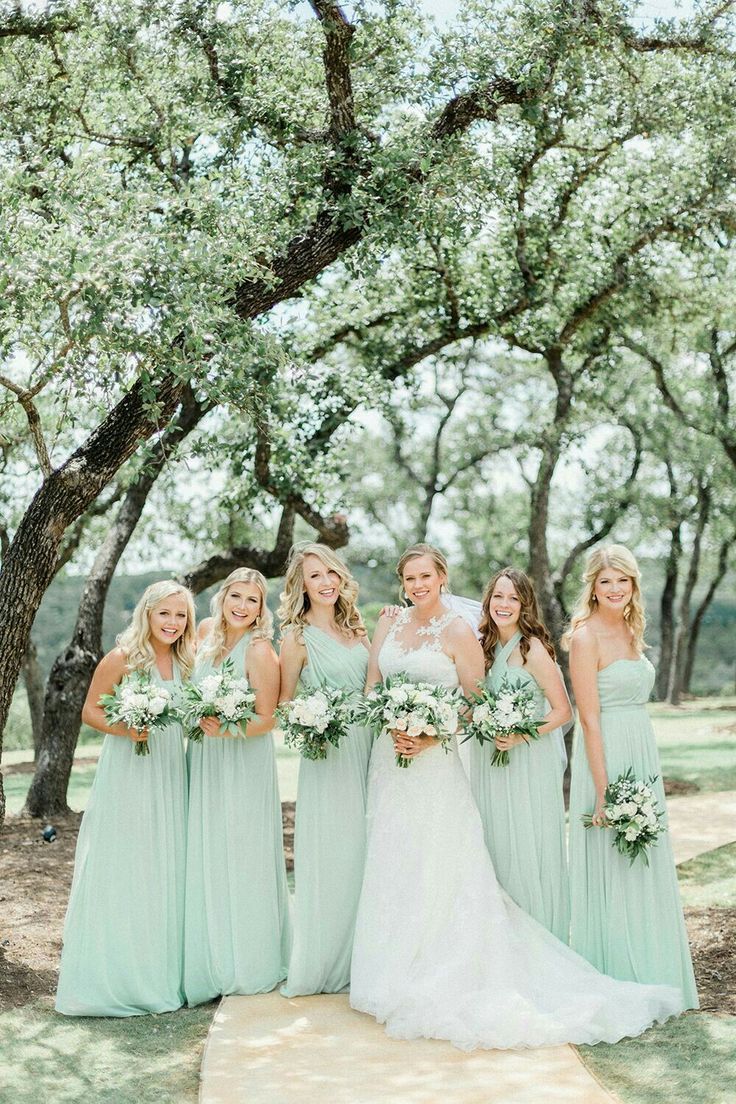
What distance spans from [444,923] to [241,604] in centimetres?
208

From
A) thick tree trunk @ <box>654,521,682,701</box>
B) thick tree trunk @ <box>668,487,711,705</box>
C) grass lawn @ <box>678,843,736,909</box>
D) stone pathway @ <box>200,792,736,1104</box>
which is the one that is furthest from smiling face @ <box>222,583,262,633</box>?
thick tree trunk @ <box>654,521,682,701</box>

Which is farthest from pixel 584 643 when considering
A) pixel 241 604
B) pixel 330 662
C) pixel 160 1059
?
pixel 160 1059

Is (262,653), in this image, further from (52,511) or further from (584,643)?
(52,511)

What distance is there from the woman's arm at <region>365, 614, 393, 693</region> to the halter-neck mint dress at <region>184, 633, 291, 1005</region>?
0.65 m

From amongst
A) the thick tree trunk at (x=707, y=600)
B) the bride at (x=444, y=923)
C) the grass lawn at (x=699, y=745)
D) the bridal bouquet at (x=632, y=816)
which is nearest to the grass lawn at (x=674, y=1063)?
the bride at (x=444, y=923)

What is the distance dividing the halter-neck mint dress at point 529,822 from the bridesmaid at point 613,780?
0.38 feet

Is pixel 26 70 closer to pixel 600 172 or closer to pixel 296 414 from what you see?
pixel 296 414

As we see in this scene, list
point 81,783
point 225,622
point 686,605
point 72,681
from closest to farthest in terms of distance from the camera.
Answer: point 225,622, point 72,681, point 81,783, point 686,605

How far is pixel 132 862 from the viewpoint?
6.37 metres

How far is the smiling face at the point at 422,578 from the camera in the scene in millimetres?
6258

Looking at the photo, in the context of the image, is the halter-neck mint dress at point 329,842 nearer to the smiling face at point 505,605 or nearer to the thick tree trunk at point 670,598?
the smiling face at point 505,605

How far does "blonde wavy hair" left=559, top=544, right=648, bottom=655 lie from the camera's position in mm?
6241

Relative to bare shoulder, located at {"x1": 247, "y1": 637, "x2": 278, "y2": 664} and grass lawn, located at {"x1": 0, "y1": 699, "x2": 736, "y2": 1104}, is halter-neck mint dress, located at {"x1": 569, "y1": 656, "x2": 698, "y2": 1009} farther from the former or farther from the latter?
bare shoulder, located at {"x1": 247, "y1": 637, "x2": 278, "y2": 664}

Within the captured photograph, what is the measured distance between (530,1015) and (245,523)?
13525mm
